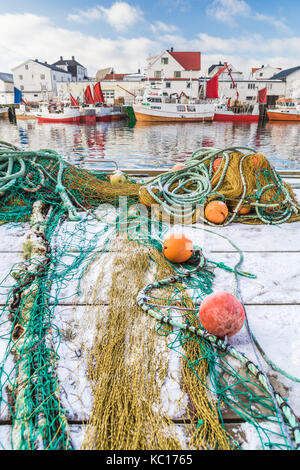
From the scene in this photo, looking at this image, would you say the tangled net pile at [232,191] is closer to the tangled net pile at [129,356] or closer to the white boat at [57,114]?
the tangled net pile at [129,356]

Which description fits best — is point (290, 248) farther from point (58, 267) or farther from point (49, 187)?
point (49, 187)

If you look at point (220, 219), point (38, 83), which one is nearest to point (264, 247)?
point (220, 219)

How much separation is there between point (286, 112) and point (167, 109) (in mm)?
15706

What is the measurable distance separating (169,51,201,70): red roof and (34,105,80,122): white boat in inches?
725

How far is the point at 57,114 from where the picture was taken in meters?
35.4

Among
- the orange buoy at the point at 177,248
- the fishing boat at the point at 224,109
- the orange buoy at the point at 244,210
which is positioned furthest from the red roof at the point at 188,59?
the orange buoy at the point at 177,248

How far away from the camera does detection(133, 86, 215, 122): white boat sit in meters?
34.4

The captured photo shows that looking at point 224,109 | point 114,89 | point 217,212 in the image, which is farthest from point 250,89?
point 217,212

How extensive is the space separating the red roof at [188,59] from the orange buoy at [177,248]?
1903 inches

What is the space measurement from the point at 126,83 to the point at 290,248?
53.7m

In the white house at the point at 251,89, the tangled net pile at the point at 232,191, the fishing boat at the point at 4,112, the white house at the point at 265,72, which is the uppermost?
the white house at the point at 265,72

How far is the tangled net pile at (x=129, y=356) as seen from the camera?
1.26m

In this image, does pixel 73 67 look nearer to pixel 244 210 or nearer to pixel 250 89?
pixel 250 89
